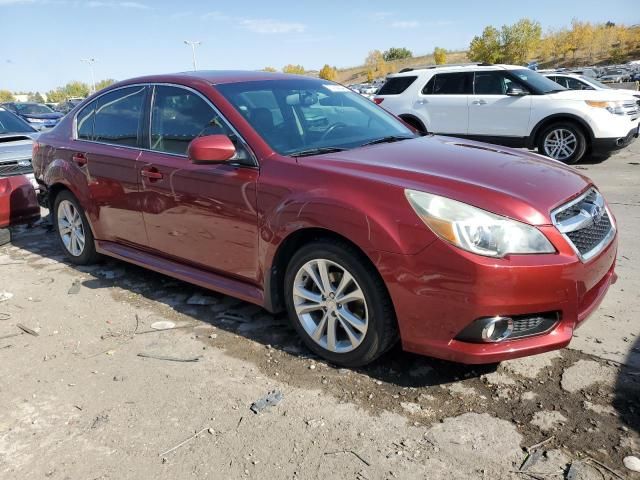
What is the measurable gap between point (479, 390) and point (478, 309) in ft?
1.98

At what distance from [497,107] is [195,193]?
8509 millimetres

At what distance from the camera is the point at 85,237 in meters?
5.26

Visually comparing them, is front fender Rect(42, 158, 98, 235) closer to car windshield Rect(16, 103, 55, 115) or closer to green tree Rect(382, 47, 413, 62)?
car windshield Rect(16, 103, 55, 115)

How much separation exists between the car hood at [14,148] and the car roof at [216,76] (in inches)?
152

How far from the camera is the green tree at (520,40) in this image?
82500 mm

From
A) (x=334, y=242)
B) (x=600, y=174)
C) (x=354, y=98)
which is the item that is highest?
(x=354, y=98)

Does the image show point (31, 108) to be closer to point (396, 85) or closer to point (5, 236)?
point (396, 85)

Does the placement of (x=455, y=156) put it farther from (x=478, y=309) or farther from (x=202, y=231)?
(x=202, y=231)

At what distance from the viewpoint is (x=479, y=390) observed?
3029 millimetres

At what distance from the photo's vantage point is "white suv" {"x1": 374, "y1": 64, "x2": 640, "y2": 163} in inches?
397

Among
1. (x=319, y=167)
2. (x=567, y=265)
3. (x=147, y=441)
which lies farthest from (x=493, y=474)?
(x=319, y=167)

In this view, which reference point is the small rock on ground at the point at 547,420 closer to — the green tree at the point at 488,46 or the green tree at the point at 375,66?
the green tree at the point at 488,46

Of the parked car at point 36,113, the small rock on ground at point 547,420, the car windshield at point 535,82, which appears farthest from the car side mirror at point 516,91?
the parked car at point 36,113

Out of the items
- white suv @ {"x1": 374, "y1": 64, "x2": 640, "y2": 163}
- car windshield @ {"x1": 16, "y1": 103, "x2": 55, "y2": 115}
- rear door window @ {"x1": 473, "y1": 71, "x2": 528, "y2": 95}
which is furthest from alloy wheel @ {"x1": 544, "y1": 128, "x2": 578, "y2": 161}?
car windshield @ {"x1": 16, "y1": 103, "x2": 55, "y2": 115}
